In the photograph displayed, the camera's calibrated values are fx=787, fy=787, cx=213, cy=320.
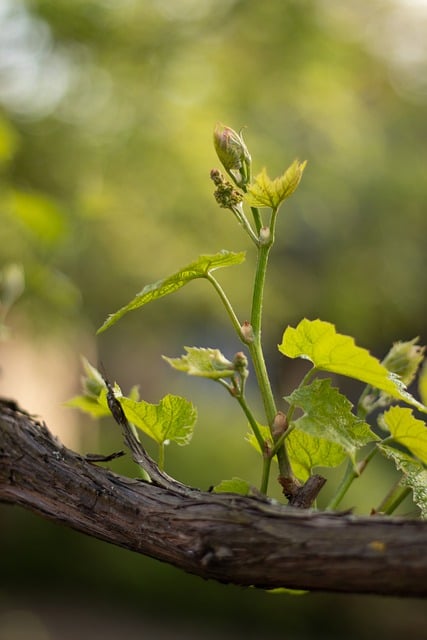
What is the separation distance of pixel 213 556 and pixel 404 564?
7 centimetres

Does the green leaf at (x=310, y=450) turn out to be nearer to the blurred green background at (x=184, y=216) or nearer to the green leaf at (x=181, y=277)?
the green leaf at (x=181, y=277)

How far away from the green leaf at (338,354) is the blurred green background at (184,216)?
550 mm

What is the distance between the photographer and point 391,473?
13.6 ft

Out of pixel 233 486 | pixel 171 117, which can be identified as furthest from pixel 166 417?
pixel 171 117

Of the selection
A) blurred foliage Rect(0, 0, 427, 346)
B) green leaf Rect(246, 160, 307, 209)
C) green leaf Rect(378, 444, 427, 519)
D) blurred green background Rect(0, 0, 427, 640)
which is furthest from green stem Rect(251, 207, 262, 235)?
blurred foliage Rect(0, 0, 427, 346)

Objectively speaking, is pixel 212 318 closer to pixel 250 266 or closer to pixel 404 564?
A: pixel 250 266

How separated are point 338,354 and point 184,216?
7.66 feet

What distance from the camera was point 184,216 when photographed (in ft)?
8.66

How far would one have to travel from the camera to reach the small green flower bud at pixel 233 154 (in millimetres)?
344

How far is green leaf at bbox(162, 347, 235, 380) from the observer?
32cm

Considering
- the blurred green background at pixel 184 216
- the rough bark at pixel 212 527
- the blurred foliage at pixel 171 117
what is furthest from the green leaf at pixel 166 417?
the blurred foliage at pixel 171 117

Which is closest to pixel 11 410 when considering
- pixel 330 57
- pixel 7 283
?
pixel 7 283

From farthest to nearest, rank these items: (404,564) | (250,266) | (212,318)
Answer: (212,318), (250,266), (404,564)

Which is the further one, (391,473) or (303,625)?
(391,473)
